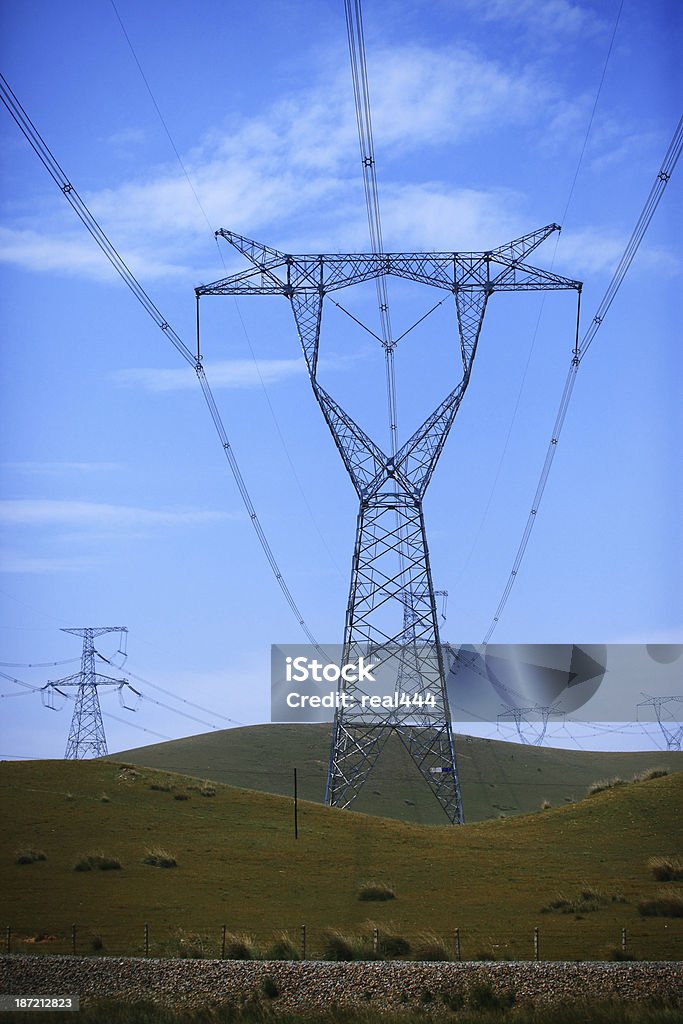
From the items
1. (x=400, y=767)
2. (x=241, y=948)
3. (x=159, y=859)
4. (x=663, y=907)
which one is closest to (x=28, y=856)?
(x=159, y=859)

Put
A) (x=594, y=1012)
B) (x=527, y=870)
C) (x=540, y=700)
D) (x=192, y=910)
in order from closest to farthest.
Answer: (x=594, y=1012)
(x=192, y=910)
(x=527, y=870)
(x=540, y=700)

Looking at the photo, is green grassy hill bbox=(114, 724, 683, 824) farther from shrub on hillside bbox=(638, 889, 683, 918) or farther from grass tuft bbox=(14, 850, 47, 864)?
shrub on hillside bbox=(638, 889, 683, 918)

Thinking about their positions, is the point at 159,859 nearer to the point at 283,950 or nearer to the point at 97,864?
the point at 97,864

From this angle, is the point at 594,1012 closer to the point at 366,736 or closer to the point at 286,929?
the point at 286,929

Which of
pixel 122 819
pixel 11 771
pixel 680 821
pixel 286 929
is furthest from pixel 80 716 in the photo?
pixel 286 929

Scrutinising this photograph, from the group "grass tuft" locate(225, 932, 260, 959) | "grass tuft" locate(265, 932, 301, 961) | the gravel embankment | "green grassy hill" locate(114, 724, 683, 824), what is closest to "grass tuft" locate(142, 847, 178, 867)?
"grass tuft" locate(225, 932, 260, 959)
